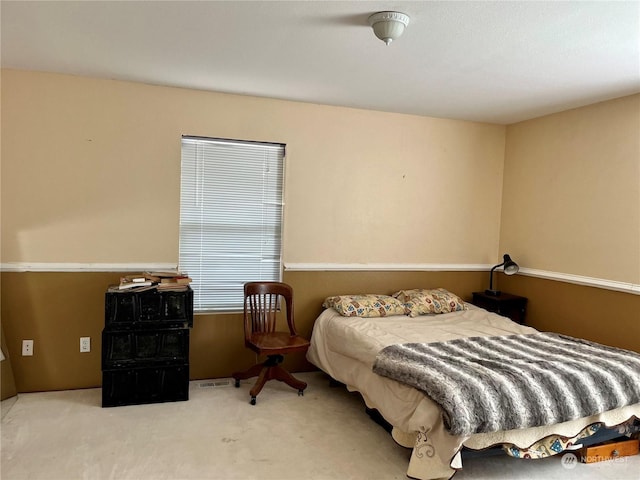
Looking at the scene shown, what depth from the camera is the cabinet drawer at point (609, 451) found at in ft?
9.25

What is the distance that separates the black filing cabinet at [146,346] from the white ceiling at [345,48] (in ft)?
5.10

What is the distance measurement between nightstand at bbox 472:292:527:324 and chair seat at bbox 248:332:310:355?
1.86m

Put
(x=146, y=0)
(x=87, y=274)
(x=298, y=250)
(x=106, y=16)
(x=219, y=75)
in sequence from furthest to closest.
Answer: (x=298, y=250) < (x=87, y=274) < (x=219, y=75) < (x=106, y=16) < (x=146, y=0)

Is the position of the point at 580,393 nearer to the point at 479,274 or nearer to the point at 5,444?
the point at 479,274

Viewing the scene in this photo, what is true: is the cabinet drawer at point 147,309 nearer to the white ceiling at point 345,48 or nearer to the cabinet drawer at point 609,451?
the white ceiling at point 345,48

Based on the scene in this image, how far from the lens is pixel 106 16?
8.05 feet

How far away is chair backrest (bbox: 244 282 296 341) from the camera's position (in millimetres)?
3838

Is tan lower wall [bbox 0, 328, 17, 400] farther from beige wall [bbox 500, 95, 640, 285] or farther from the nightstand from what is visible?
beige wall [bbox 500, 95, 640, 285]

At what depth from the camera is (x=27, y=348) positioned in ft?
11.6

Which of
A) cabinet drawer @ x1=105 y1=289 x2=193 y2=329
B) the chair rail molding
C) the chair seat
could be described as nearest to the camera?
cabinet drawer @ x1=105 y1=289 x2=193 y2=329

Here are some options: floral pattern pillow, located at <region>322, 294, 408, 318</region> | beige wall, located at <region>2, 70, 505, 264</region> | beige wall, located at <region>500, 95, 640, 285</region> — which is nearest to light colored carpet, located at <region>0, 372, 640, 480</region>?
floral pattern pillow, located at <region>322, 294, 408, 318</region>

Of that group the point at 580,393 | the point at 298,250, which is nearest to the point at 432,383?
the point at 580,393

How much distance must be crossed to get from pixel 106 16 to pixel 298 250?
2264 millimetres

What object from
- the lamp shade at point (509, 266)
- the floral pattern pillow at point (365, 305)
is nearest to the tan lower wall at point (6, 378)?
the floral pattern pillow at point (365, 305)
